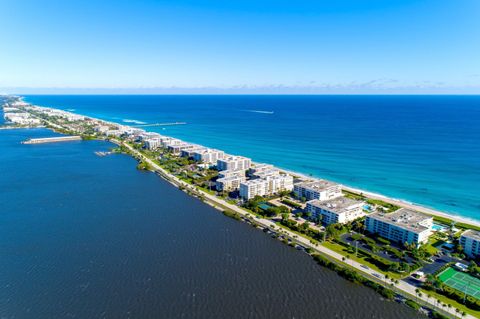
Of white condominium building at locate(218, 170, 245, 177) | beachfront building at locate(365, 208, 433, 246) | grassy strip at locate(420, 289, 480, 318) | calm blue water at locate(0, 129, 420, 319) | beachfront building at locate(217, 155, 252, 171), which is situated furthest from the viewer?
beachfront building at locate(217, 155, 252, 171)

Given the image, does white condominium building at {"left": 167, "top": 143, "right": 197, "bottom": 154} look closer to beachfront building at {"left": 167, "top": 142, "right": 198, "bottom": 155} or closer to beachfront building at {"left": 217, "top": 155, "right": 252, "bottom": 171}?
beachfront building at {"left": 167, "top": 142, "right": 198, "bottom": 155}

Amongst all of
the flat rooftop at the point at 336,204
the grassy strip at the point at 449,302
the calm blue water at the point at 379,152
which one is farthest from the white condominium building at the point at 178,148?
the grassy strip at the point at 449,302

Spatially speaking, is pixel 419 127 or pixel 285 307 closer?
pixel 285 307

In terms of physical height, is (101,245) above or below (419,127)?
below

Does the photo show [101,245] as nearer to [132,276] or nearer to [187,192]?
[132,276]

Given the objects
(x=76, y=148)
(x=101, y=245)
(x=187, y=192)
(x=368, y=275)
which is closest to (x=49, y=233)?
(x=101, y=245)

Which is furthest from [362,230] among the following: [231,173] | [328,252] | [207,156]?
[207,156]

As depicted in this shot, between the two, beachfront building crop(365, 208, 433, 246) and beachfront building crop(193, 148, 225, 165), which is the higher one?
beachfront building crop(193, 148, 225, 165)

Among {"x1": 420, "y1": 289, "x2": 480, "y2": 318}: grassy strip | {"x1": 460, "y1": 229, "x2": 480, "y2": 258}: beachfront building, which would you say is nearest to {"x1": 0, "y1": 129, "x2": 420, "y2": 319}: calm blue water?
{"x1": 420, "y1": 289, "x2": 480, "y2": 318}: grassy strip
